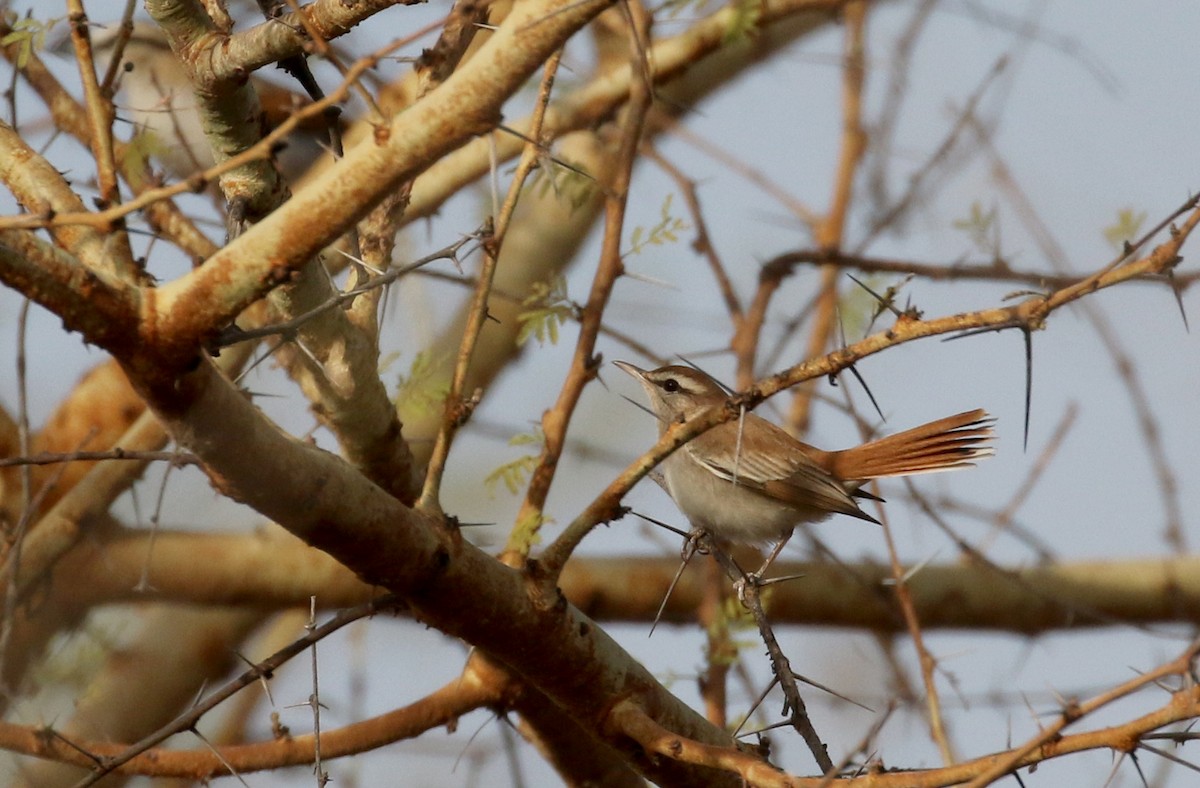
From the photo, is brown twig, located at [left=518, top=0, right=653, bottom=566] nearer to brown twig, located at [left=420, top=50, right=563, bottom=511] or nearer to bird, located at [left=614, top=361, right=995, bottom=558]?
brown twig, located at [left=420, top=50, right=563, bottom=511]

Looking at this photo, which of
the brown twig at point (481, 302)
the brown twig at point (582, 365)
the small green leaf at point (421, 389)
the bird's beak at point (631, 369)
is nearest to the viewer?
the brown twig at point (481, 302)

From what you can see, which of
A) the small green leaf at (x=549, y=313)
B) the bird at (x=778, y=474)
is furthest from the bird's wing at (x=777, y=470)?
the small green leaf at (x=549, y=313)

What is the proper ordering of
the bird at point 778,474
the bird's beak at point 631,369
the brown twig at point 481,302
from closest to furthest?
the brown twig at point 481,302
the bird at point 778,474
the bird's beak at point 631,369

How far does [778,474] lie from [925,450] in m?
0.58

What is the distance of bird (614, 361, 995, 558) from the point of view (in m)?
4.40

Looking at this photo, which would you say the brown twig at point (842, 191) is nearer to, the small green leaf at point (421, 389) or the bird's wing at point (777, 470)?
the bird's wing at point (777, 470)

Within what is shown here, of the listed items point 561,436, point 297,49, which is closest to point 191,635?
point 561,436

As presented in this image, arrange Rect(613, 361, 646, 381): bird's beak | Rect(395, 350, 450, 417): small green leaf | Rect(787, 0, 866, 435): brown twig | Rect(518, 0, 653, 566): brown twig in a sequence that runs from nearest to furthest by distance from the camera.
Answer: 1. Rect(518, 0, 653, 566): brown twig
2. Rect(395, 350, 450, 417): small green leaf
3. Rect(613, 361, 646, 381): bird's beak
4. Rect(787, 0, 866, 435): brown twig

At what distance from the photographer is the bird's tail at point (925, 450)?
423cm

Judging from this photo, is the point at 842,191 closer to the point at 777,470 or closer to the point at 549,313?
the point at 777,470

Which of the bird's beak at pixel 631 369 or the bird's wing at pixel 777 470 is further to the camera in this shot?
the bird's beak at pixel 631 369

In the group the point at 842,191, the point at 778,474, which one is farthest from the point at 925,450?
the point at 842,191

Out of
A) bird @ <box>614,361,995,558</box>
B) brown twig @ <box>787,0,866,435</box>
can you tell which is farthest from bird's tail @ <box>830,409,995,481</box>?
brown twig @ <box>787,0,866,435</box>

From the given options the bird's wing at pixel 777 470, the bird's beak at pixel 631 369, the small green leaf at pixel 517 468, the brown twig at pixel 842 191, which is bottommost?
the small green leaf at pixel 517 468
